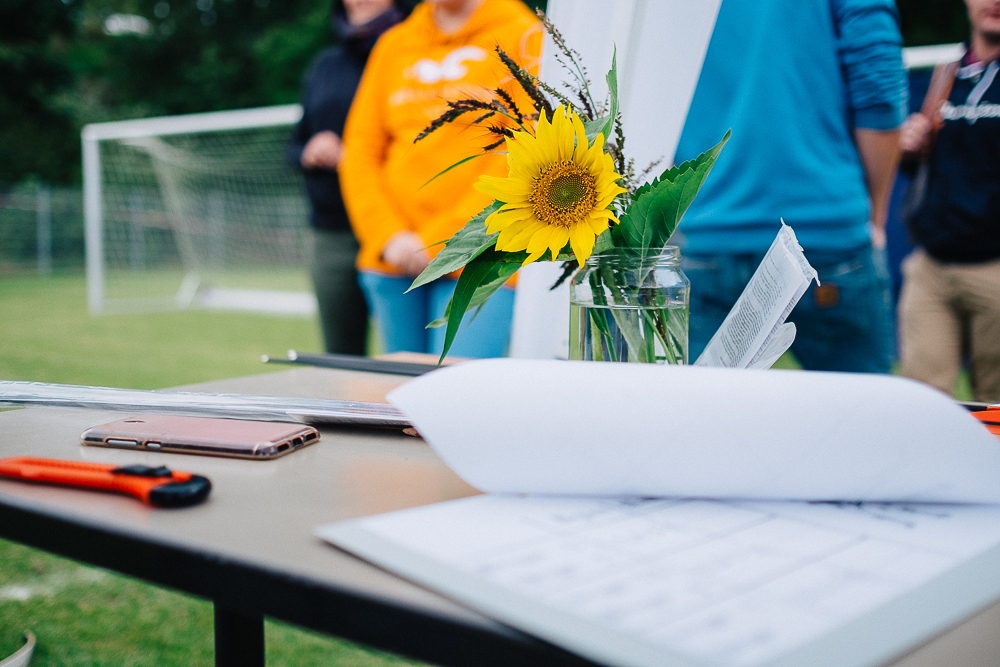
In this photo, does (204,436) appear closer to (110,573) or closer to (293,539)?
(293,539)

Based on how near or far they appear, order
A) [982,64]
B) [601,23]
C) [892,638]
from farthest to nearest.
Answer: [982,64]
[601,23]
[892,638]

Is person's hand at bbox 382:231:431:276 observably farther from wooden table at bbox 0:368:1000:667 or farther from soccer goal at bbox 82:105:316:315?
soccer goal at bbox 82:105:316:315

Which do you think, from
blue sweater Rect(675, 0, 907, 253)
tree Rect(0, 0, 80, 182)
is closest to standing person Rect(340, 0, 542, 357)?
blue sweater Rect(675, 0, 907, 253)

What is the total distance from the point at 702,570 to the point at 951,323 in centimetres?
230

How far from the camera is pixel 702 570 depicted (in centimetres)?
31

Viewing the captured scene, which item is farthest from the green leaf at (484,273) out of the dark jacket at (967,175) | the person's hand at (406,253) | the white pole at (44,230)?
the white pole at (44,230)

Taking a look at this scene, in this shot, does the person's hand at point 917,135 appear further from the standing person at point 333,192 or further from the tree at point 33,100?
the tree at point 33,100

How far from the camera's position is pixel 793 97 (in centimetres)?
115

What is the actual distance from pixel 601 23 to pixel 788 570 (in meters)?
0.93

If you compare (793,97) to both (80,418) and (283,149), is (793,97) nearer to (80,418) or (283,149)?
(80,418)

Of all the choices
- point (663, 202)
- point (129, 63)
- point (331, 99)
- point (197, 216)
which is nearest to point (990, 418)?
point (663, 202)

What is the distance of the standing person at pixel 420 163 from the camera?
1350mm

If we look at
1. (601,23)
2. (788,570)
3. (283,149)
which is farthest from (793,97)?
(283,149)

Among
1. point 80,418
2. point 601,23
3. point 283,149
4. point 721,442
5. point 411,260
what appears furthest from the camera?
point 283,149
